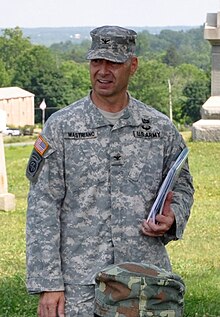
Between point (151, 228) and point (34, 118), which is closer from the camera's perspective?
point (151, 228)

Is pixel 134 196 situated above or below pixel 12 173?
above

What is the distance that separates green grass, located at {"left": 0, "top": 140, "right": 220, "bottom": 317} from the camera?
6.77 meters

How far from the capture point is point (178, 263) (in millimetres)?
8297

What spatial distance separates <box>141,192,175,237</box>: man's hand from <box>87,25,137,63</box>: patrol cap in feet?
2.01

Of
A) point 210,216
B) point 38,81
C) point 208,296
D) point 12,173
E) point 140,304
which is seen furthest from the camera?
point 38,81

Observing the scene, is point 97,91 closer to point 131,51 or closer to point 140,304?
point 131,51

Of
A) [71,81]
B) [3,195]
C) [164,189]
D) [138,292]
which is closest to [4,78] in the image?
[71,81]

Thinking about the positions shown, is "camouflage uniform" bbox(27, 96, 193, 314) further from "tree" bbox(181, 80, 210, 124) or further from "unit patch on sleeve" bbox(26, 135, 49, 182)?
"tree" bbox(181, 80, 210, 124)

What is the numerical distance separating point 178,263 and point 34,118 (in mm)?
68488

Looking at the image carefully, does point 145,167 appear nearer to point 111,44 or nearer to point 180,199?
point 180,199

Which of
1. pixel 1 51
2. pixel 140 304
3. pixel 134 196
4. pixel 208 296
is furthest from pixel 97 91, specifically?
pixel 1 51

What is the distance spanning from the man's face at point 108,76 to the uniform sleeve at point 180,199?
380 mm

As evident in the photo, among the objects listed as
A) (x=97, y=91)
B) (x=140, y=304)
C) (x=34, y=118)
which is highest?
(x=97, y=91)

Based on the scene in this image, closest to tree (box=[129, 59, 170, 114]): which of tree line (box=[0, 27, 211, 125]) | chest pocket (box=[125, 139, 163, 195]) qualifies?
tree line (box=[0, 27, 211, 125])
